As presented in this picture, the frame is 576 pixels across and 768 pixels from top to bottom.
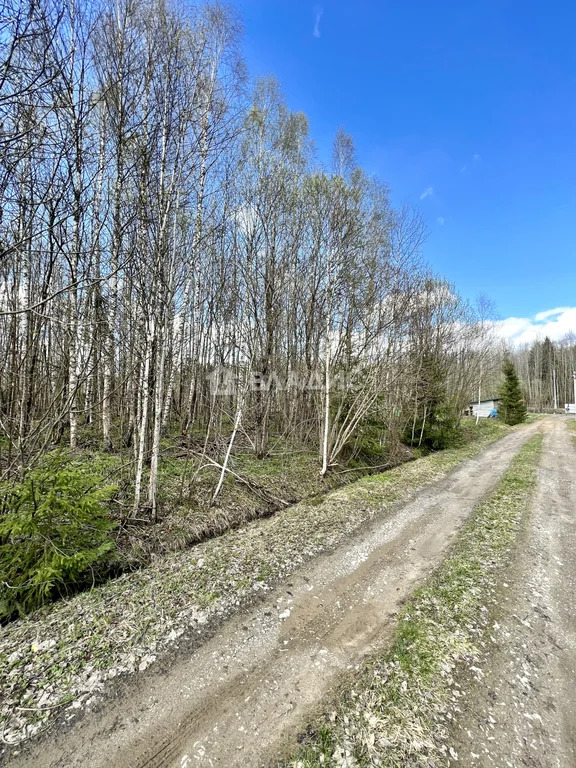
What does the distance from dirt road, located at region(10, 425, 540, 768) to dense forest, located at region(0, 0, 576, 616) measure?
89.2 inches

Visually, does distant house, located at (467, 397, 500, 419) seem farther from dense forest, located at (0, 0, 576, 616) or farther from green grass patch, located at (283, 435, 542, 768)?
green grass patch, located at (283, 435, 542, 768)

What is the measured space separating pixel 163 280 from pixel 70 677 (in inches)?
180

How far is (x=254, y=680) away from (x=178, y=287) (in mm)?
5024

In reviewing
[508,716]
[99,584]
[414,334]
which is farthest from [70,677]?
[414,334]

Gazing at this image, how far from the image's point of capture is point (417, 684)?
2.43m

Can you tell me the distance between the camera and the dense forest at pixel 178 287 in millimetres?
3678

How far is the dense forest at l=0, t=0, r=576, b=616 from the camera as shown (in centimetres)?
368

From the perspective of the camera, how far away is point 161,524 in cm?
507

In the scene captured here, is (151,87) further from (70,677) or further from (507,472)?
(507,472)

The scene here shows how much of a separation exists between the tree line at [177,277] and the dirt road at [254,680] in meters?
2.67

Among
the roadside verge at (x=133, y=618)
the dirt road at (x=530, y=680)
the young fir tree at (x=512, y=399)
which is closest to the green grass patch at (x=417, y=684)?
the dirt road at (x=530, y=680)

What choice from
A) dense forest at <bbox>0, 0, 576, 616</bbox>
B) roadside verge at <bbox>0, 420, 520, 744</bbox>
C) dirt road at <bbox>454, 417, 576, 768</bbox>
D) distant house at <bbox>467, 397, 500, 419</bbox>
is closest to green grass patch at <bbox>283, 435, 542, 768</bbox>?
dirt road at <bbox>454, 417, 576, 768</bbox>

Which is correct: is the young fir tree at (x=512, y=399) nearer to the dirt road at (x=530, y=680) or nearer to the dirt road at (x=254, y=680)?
the dirt road at (x=530, y=680)

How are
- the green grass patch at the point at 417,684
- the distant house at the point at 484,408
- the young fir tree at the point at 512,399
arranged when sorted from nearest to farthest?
1. the green grass patch at the point at 417,684
2. the young fir tree at the point at 512,399
3. the distant house at the point at 484,408
